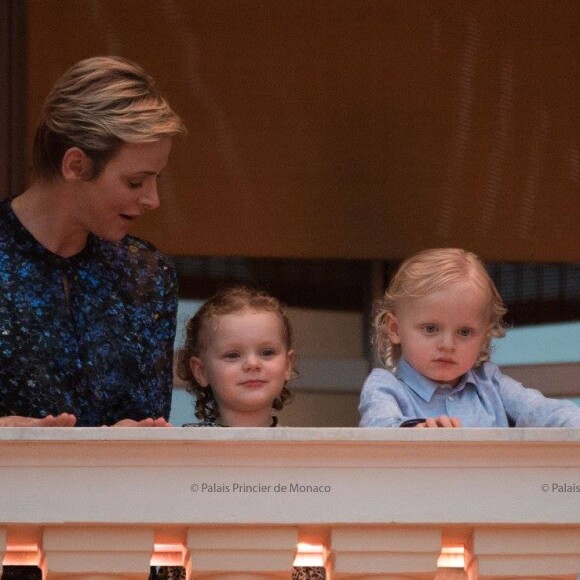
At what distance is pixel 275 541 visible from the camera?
253 centimetres

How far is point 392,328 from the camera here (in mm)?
3527

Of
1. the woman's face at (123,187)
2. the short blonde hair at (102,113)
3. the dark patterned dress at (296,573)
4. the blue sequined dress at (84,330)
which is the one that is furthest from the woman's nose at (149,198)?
the dark patterned dress at (296,573)

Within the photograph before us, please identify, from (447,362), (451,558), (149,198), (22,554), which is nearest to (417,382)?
(447,362)

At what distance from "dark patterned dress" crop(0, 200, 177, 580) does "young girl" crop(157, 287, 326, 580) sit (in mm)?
216

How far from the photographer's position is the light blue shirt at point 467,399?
3322mm

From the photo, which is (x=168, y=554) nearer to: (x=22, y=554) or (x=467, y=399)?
(x=22, y=554)

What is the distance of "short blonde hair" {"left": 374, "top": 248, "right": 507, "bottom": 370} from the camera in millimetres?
3436

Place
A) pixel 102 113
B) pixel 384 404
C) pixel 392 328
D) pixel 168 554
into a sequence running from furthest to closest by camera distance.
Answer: pixel 392 328, pixel 384 404, pixel 102 113, pixel 168 554

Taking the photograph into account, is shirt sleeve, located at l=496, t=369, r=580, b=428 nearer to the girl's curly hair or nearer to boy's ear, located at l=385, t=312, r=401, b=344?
boy's ear, located at l=385, t=312, r=401, b=344

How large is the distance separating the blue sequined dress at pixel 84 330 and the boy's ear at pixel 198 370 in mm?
269

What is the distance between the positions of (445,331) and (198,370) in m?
0.61

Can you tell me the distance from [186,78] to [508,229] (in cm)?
122

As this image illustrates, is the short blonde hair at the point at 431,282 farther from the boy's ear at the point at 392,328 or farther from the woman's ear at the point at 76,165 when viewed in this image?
the woman's ear at the point at 76,165

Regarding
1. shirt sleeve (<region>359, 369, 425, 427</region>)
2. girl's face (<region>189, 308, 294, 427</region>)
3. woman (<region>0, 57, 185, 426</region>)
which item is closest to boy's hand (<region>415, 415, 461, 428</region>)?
shirt sleeve (<region>359, 369, 425, 427</region>)
